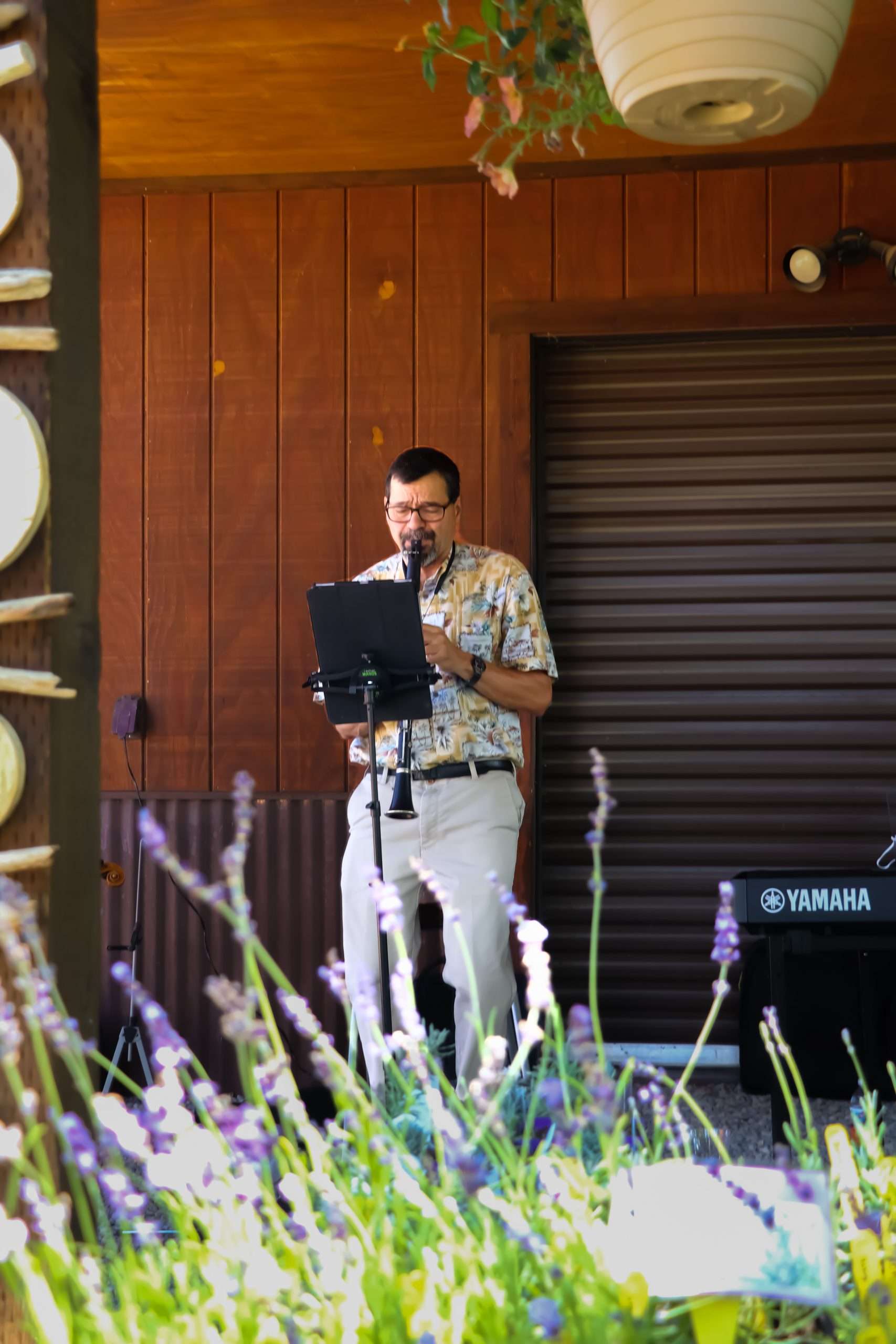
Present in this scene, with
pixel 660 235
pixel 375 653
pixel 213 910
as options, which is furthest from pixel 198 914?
pixel 660 235

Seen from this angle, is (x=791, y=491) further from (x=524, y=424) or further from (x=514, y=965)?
(x=514, y=965)

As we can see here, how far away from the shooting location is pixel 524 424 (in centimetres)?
423

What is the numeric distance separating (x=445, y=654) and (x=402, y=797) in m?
0.33

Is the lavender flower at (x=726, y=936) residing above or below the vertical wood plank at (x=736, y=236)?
below

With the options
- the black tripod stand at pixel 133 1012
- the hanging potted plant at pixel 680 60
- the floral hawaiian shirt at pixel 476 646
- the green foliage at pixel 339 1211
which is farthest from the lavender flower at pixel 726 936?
the black tripod stand at pixel 133 1012

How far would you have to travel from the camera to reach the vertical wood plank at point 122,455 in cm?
443

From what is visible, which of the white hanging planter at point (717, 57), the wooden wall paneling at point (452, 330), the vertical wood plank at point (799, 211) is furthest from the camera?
the wooden wall paneling at point (452, 330)

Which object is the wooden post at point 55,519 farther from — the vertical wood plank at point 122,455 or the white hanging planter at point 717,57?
the vertical wood plank at point 122,455

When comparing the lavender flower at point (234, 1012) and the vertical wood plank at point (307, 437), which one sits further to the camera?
the vertical wood plank at point (307, 437)

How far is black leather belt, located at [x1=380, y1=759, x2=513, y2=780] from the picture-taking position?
333cm

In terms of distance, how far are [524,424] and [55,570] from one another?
8.28ft

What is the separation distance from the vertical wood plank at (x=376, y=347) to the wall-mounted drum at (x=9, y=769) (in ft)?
8.17

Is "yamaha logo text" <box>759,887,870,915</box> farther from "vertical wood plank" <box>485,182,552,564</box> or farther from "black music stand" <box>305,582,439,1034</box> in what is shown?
"vertical wood plank" <box>485,182,552,564</box>

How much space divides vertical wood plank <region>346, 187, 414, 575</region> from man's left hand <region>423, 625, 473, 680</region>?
1.21 meters
